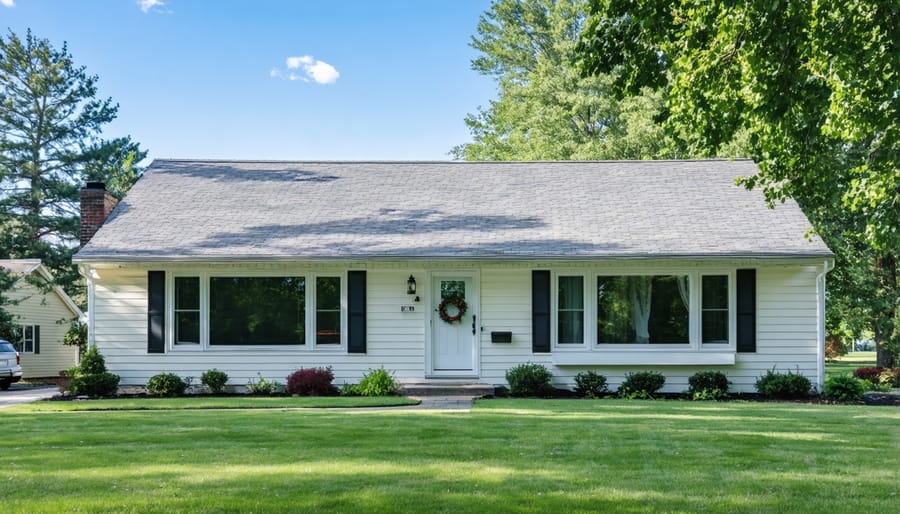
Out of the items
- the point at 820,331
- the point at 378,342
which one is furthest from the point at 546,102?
the point at 378,342

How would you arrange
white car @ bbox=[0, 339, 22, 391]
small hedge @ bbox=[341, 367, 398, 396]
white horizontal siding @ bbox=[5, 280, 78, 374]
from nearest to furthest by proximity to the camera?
1. small hedge @ bbox=[341, 367, 398, 396]
2. white car @ bbox=[0, 339, 22, 391]
3. white horizontal siding @ bbox=[5, 280, 78, 374]

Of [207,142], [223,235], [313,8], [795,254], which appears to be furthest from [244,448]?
[207,142]

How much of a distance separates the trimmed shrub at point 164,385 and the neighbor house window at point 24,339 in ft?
54.9

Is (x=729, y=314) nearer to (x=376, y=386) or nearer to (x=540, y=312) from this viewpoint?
(x=540, y=312)

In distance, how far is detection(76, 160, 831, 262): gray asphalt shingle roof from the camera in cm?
1488

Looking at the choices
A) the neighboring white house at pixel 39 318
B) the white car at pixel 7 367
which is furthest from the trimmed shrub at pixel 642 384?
the neighboring white house at pixel 39 318

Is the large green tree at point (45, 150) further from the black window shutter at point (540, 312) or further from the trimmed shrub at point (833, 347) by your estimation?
the trimmed shrub at point (833, 347)

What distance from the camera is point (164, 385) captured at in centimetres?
1477

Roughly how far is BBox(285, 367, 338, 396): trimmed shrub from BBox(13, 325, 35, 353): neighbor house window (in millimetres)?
18346

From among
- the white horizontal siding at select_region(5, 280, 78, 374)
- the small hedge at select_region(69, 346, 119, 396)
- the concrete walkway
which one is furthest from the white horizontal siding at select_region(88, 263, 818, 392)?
the white horizontal siding at select_region(5, 280, 78, 374)

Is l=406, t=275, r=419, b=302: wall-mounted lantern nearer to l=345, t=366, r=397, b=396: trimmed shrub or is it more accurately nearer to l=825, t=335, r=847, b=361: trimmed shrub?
l=345, t=366, r=397, b=396: trimmed shrub

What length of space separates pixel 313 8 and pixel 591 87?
12122mm

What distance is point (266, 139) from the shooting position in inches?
1305

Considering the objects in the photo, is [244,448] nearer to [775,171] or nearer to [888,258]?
[775,171]
